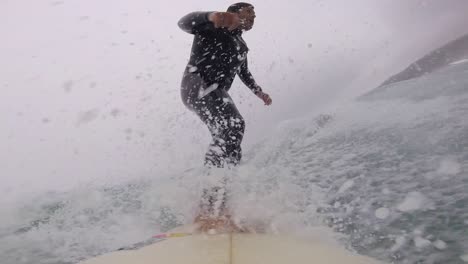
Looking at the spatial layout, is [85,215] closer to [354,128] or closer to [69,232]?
[69,232]

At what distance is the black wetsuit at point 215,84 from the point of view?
1883 millimetres

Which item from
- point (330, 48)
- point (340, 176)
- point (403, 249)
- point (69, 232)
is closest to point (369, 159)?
point (340, 176)

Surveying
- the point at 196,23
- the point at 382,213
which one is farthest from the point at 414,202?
the point at 196,23

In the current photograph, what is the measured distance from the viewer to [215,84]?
6.49 ft

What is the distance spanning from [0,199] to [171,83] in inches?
124

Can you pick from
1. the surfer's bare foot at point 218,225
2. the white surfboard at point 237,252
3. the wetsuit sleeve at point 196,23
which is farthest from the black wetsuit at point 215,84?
the white surfboard at point 237,252

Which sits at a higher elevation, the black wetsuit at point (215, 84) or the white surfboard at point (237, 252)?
the black wetsuit at point (215, 84)

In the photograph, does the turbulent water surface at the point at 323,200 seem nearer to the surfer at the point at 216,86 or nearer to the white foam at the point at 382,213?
the white foam at the point at 382,213

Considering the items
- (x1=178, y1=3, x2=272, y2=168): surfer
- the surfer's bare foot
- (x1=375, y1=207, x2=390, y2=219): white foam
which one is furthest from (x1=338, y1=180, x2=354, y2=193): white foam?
the surfer's bare foot

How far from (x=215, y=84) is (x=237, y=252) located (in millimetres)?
890

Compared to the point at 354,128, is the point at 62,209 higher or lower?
lower

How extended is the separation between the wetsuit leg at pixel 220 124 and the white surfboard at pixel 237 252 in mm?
436

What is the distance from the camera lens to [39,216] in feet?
6.87

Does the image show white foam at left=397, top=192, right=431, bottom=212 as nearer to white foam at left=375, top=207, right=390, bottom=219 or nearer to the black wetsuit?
white foam at left=375, top=207, right=390, bottom=219
